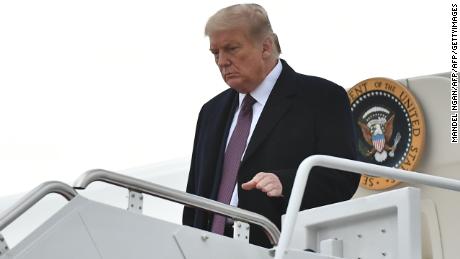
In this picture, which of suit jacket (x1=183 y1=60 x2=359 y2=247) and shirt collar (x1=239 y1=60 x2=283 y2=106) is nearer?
suit jacket (x1=183 y1=60 x2=359 y2=247)

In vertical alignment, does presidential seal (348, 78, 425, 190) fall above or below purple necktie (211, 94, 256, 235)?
above

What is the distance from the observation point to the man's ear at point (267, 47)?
5.33 meters

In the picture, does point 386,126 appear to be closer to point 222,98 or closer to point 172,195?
point 222,98

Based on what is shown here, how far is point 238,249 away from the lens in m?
4.28

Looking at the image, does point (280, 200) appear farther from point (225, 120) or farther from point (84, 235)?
→ point (84, 235)

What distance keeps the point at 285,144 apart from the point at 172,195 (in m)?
1.06

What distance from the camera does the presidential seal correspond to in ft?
24.8

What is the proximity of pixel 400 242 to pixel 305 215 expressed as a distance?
0.53 m

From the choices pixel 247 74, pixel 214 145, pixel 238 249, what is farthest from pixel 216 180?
pixel 238 249

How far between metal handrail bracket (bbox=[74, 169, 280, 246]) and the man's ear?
118 centimetres

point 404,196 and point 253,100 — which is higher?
point 253,100

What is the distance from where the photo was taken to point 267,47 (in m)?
5.36

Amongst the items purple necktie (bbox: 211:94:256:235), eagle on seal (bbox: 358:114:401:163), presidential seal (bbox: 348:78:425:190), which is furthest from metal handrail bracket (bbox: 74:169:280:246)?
eagle on seal (bbox: 358:114:401:163)

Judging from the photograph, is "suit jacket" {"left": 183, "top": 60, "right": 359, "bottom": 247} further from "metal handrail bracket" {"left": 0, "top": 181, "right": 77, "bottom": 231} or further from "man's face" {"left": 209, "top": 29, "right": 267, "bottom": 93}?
"metal handrail bracket" {"left": 0, "top": 181, "right": 77, "bottom": 231}
